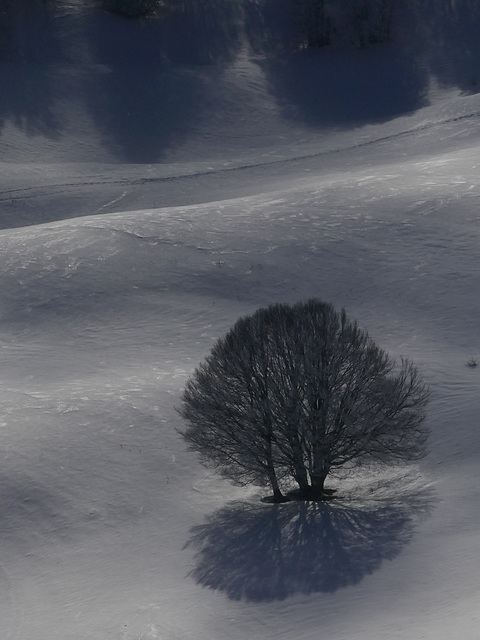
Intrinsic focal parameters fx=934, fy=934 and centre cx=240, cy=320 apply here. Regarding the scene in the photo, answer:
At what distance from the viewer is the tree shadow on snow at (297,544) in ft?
56.8

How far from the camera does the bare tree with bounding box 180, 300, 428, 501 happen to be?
18797 mm

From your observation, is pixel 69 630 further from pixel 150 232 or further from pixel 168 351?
pixel 150 232

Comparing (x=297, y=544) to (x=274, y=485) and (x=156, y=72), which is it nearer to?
(x=274, y=485)

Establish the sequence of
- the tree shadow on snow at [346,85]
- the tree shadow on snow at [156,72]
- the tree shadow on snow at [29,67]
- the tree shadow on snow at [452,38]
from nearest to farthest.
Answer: the tree shadow on snow at [29,67] → the tree shadow on snow at [156,72] → the tree shadow on snow at [346,85] → the tree shadow on snow at [452,38]

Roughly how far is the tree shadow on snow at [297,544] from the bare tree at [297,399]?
0.86 m

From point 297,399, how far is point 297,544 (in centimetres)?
285

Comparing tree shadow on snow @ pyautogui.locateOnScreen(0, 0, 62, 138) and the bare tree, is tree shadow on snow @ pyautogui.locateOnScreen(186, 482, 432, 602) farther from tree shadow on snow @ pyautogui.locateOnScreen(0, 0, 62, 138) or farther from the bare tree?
tree shadow on snow @ pyautogui.locateOnScreen(0, 0, 62, 138)

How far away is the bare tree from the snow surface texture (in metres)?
1.29

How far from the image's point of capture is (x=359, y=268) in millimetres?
29641

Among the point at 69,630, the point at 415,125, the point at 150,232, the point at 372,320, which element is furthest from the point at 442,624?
the point at 415,125

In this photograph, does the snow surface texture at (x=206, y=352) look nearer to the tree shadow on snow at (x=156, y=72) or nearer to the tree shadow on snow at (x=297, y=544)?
the tree shadow on snow at (x=297, y=544)

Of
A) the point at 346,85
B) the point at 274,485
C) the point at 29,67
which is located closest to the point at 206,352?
the point at 274,485

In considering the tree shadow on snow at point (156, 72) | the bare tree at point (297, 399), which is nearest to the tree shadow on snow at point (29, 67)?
the tree shadow on snow at point (156, 72)

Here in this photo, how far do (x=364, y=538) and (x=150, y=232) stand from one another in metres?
16.8
